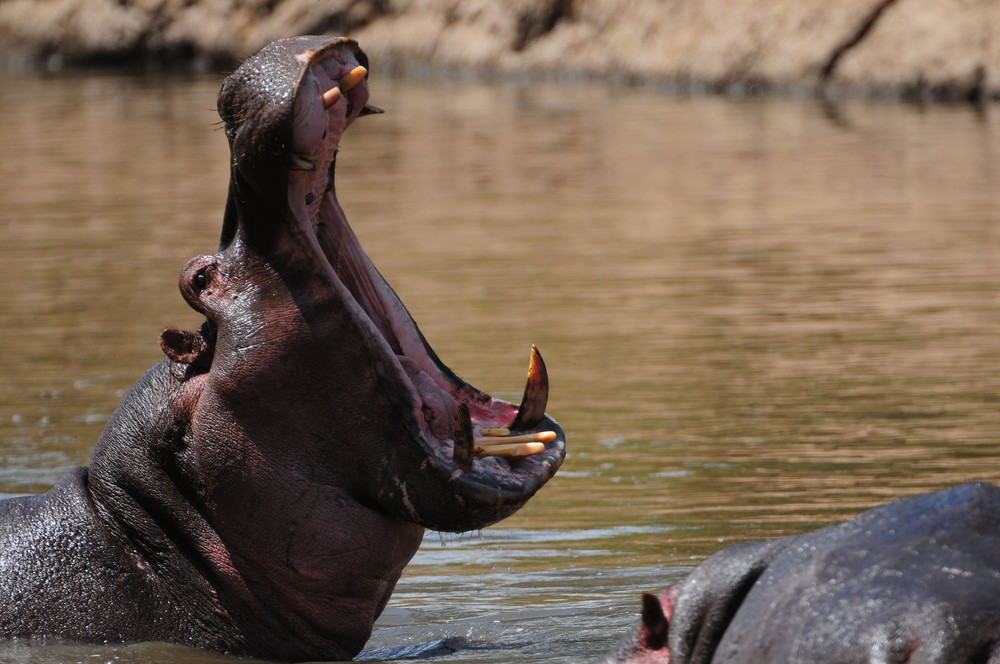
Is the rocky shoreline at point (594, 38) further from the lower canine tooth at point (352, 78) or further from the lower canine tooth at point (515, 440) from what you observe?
the lower canine tooth at point (352, 78)

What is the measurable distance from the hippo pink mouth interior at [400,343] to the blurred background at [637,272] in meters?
0.45

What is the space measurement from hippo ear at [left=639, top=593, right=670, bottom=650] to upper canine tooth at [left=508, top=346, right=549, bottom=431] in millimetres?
1181

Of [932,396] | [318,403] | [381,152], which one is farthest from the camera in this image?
[381,152]

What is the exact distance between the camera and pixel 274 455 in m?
3.28

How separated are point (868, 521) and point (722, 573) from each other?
21 cm

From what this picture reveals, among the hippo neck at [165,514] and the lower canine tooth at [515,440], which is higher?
the lower canine tooth at [515,440]

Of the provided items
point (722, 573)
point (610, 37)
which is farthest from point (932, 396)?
point (610, 37)

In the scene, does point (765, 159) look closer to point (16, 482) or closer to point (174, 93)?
point (16, 482)

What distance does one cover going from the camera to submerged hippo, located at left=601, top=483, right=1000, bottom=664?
191 cm

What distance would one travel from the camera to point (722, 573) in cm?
221

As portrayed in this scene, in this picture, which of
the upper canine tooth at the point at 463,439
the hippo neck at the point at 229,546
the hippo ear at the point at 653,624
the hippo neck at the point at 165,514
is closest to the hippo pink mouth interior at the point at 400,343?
the upper canine tooth at the point at 463,439

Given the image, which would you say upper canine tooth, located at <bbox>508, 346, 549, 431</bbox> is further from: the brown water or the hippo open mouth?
the brown water

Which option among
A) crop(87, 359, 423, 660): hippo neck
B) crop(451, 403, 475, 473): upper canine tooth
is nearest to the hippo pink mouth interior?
crop(451, 403, 475, 473): upper canine tooth

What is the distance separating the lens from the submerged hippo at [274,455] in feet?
10.7
